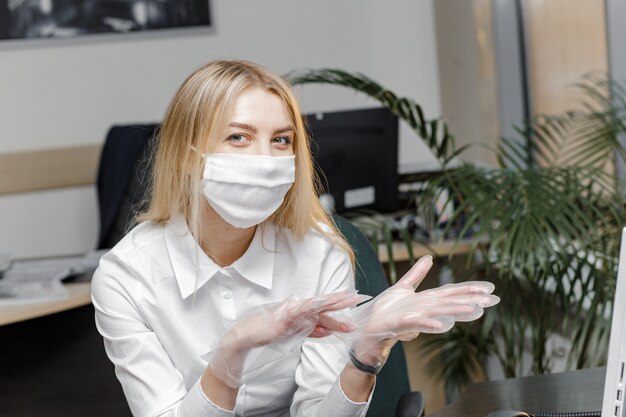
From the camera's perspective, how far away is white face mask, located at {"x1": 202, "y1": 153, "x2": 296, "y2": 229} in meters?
1.50

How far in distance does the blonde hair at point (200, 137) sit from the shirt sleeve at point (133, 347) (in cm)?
12

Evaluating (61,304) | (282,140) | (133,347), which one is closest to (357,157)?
(61,304)

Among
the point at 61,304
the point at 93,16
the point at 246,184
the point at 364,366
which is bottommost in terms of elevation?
the point at 61,304

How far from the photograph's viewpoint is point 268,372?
1.59m

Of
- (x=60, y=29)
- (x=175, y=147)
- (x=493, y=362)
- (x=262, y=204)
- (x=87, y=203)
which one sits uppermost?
(x=60, y=29)

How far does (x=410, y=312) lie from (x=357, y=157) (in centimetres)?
182

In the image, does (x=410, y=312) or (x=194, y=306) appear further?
(x=194, y=306)

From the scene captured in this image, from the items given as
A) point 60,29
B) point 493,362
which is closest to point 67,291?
point 493,362

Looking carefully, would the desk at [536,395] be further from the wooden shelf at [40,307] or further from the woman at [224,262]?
the wooden shelf at [40,307]

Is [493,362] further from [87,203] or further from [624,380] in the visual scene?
[624,380]

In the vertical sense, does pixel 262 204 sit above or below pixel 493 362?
above

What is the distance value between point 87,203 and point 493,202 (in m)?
2.36

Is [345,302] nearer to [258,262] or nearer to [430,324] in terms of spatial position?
[430,324]

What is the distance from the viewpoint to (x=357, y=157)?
297 cm
